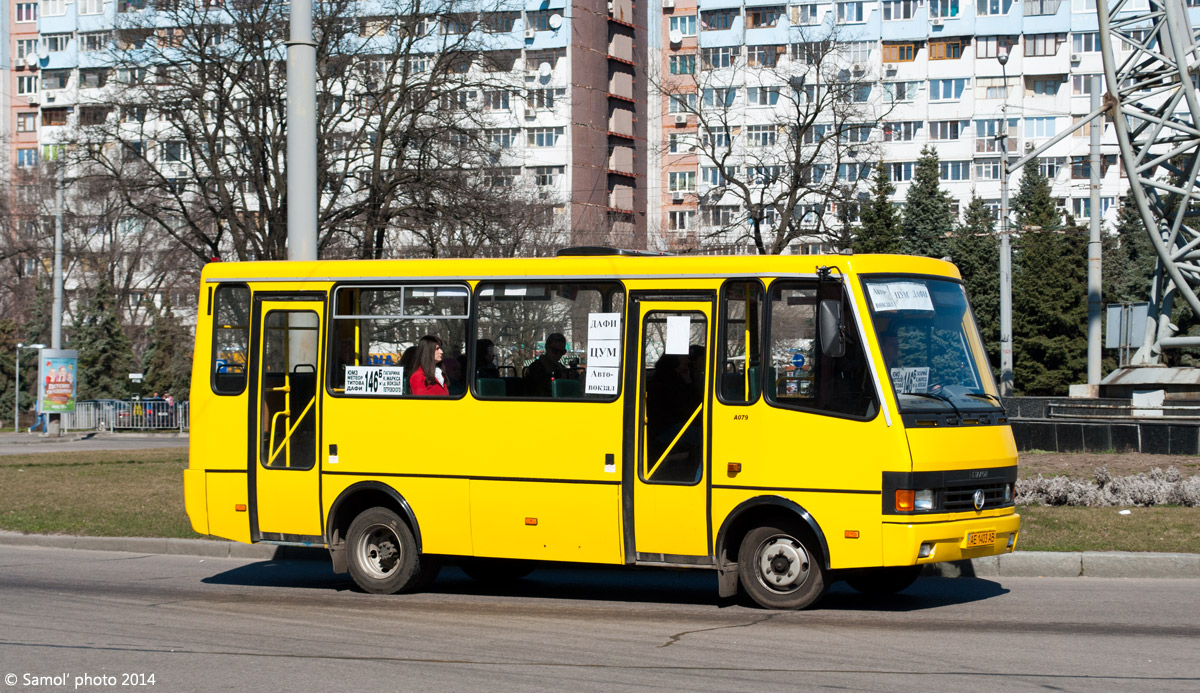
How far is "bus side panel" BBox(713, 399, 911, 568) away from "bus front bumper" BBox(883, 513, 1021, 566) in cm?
12

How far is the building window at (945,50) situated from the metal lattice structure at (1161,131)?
140ft

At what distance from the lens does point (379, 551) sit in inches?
477

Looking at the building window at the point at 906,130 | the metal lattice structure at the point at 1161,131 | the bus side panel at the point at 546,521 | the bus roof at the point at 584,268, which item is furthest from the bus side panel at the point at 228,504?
the building window at the point at 906,130

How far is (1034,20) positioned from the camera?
78250mm

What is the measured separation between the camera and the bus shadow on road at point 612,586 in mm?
11227

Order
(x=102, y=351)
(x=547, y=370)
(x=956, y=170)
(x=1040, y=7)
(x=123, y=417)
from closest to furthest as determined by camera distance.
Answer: (x=547, y=370), (x=123, y=417), (x=102, y=351), (x=1040, y=7), (x=956, y=170)

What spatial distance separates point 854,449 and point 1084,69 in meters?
74.6

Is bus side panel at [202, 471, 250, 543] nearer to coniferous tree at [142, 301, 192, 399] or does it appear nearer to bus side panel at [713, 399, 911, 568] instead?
bus side panel at [713, 399, 911, 568]

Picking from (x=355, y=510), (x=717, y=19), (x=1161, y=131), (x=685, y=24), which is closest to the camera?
(x=355, y=510)

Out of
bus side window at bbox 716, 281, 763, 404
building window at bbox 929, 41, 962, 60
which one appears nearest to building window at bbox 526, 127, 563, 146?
building window at bbox 929, 41, 962, 60

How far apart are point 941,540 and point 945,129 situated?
240 feet

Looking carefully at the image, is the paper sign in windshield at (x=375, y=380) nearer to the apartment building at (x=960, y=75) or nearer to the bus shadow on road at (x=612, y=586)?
the bus shadow on road at (x=612, y=586)

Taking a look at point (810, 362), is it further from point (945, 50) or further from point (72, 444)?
point (945, 50)

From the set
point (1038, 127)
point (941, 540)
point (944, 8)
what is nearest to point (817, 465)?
point (941, 540)
